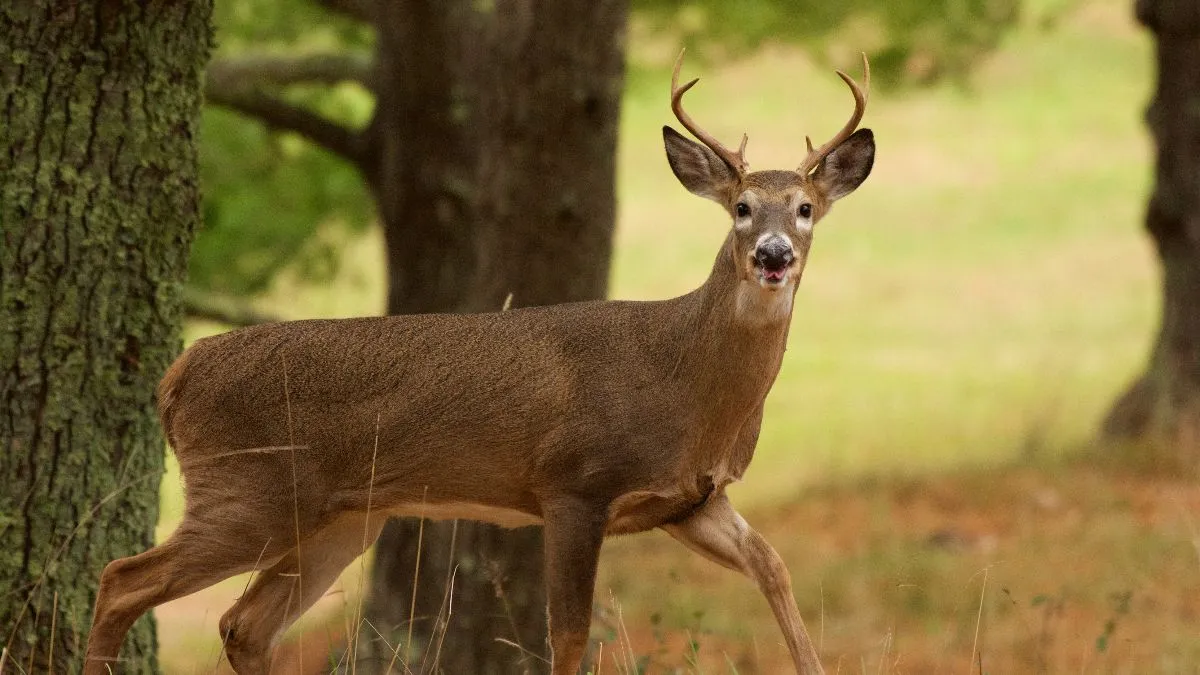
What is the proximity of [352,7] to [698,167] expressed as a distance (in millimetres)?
5991

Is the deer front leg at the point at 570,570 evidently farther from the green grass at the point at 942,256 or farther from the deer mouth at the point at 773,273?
the green grass at the point at 942,256

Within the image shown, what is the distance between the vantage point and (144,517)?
18.1ft

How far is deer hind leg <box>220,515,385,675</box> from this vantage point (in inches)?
206

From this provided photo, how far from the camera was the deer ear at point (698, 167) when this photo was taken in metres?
4.90

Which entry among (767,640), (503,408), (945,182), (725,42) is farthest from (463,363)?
(945,182)

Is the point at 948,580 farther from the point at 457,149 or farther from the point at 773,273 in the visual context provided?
the point at 773,273

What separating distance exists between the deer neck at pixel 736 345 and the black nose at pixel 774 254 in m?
0.22

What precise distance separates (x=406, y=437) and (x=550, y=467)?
41 cm

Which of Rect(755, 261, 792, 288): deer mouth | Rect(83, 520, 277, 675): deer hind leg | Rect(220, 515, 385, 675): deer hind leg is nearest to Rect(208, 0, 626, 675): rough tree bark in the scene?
Rect(220, 515, 385, 675): deer hind leg

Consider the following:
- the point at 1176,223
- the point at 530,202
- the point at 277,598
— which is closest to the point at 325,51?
the point at 530,202

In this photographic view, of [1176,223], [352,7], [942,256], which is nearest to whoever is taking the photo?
[352,7]

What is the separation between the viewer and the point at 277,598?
525 centimetres

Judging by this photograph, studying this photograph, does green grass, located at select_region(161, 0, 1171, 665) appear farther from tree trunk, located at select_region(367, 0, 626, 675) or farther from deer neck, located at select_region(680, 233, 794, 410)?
deer neck, located at select_region(680, 233, 794, 410)

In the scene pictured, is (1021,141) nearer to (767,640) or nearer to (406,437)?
(767,640)
